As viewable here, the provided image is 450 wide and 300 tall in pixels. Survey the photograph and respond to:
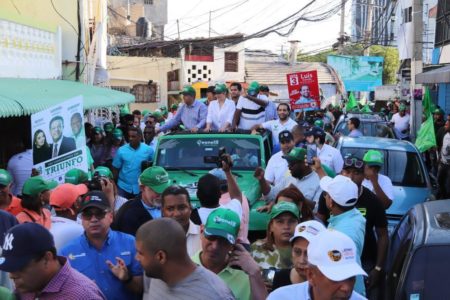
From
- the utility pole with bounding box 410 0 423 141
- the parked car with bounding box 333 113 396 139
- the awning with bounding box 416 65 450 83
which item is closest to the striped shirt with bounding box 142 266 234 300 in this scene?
the parked car with bounding box 333 113 396 139

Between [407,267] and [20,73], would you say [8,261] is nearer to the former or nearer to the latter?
[407,267]

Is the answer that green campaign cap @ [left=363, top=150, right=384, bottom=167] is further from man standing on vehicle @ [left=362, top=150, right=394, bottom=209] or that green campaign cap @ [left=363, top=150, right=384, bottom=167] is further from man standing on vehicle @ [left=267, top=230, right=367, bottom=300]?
man standing on vehicle @ [left=267, top=230, right=367, bottom=300]

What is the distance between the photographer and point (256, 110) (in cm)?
1127

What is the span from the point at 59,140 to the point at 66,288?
445cm

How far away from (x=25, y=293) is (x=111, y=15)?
50460 mm

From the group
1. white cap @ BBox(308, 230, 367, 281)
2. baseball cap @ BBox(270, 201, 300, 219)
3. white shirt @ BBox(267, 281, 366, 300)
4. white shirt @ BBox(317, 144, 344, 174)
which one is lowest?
white shirt @ BBox(267, 281, 366, 300)

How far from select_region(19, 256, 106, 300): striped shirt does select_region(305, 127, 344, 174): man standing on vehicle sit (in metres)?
5.80

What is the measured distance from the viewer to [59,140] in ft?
25.0

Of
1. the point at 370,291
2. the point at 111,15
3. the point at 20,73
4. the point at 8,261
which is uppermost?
the point at 111,15

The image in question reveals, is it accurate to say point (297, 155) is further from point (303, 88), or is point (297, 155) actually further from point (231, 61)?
point (231, 61)

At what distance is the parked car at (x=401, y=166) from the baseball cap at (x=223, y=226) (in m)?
5.61

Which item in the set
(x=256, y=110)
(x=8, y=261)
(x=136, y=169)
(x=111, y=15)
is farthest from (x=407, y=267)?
(x=111, y=15)

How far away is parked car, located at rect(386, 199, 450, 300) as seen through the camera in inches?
171

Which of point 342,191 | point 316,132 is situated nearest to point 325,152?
point 316,132
